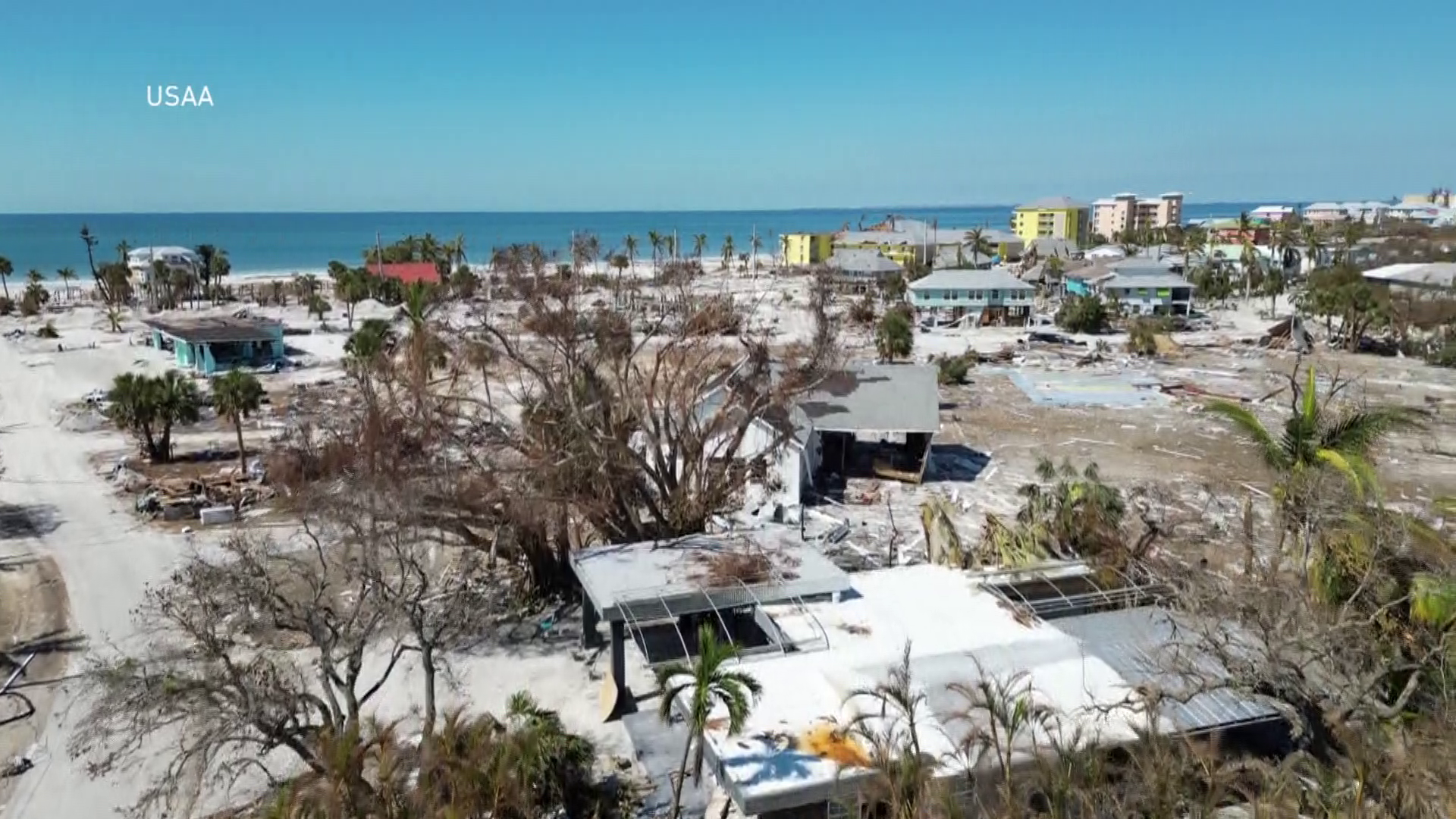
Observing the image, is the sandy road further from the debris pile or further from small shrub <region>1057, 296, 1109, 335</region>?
small shrub <region>1057, 296, 1109, 335</region>

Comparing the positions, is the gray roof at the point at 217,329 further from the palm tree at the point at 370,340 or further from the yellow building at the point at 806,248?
the yellow building at the point at 806,248

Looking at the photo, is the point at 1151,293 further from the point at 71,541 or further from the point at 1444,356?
the point at 71,541

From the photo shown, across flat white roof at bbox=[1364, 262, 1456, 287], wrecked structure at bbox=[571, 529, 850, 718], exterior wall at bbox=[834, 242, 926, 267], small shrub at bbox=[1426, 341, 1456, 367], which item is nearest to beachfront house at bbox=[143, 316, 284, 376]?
wrecked structure at bbox=[571, 529, 850, 718]

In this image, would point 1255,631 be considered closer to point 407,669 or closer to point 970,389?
point 407,669

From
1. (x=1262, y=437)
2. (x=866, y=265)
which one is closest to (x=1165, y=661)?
(x=1262, y=437)

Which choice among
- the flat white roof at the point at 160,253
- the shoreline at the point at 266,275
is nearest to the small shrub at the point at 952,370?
the shoreline at the point at 266,275

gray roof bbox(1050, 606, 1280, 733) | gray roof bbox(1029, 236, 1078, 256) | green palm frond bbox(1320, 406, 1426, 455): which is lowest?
gray roof bbox(1050, 606, 1280, 733)
